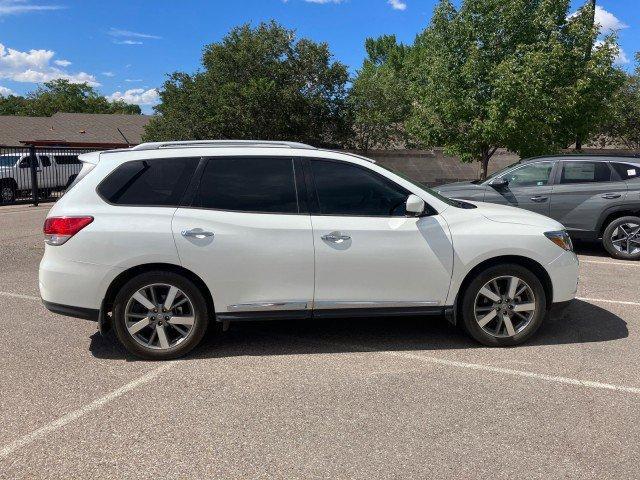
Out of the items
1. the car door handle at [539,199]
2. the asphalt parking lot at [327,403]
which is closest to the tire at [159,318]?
the asphalt parking lot at [327,403]

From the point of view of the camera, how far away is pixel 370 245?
14.7ft

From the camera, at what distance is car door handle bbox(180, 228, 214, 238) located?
434 cm

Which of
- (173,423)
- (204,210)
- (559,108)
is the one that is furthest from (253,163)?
(559,108)

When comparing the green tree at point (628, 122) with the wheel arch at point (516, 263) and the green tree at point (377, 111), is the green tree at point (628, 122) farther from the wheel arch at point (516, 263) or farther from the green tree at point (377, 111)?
the wheel arch at point (516, 263)

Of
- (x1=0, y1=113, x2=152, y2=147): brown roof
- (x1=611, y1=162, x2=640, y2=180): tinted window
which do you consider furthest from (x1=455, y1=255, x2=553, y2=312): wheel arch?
(x1=0, y1=113, x2=152, y2=147): brown roof

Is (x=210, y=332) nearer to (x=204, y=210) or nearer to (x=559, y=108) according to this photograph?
(x=204, y=210)

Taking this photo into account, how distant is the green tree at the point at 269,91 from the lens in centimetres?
2333

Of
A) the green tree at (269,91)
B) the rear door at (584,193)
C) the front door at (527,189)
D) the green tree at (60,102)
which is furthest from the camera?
the green tree at (60,102)

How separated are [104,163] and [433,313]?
3051mm

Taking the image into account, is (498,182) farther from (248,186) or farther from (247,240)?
(247,240)

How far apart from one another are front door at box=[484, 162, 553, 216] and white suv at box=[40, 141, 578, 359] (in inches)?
191

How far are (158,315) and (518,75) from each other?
1305 centimetres

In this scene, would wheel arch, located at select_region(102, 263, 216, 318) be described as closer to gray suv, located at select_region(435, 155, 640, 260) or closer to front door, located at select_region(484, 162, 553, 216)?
gray suv, located at select_region(435, 155, 640, 260)

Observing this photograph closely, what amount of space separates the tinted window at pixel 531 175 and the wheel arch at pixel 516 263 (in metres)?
5.21
